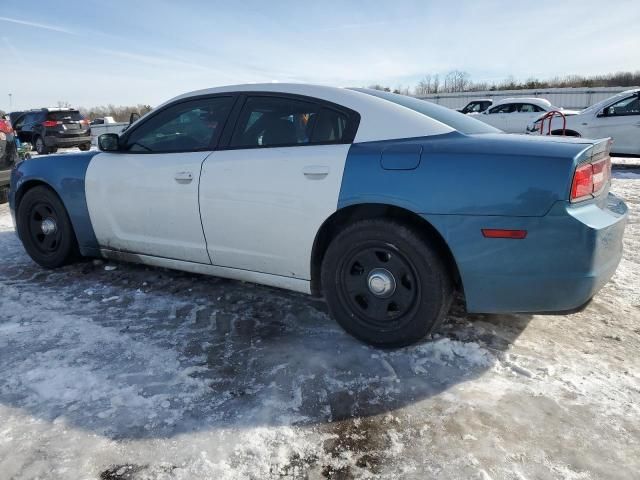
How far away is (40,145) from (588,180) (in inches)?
732

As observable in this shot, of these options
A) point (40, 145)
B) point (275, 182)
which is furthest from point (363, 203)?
point (40, 145)

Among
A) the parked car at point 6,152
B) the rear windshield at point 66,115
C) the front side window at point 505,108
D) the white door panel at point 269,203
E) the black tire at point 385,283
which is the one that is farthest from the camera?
the rear windshield at point 66,115

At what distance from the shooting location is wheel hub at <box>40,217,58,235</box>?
412 centimetres

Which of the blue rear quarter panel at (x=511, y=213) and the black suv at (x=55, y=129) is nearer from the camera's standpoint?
the blue rear quarter panel at (x=511, y=213)

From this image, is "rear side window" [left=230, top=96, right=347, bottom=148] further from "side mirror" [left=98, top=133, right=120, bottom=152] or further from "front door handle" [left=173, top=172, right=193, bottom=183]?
"side mirror" [left=98, top=133, right=120, bottom=152]

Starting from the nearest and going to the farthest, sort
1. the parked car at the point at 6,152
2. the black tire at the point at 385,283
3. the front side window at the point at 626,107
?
1. the black tire at the point at 385,283
2. the parked car at the point at 6,152
3. the front side window at the point at 626,107

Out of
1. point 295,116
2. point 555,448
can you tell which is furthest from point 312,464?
point 295,116

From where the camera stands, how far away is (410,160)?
251 cm

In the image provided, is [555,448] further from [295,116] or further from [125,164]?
[125,164]

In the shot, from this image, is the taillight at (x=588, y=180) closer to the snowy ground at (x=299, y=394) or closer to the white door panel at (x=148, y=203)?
the snowy ground at (x=299, y=394)

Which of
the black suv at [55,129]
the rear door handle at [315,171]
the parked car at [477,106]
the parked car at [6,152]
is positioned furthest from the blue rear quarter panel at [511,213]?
the parked car at [477,106]

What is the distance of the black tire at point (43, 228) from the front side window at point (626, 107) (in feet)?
35.7

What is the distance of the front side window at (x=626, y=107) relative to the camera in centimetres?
1007

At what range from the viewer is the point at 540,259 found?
7.55 ft
